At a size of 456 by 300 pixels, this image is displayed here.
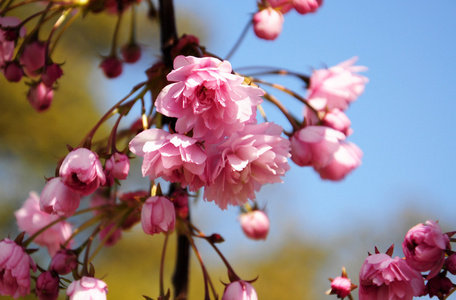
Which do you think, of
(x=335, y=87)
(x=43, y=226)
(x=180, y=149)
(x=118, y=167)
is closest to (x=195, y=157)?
(x=180, y=149)

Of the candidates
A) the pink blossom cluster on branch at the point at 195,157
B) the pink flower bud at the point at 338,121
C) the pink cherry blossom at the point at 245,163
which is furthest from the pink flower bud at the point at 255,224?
the pink cherry blossom at the point at 245,163

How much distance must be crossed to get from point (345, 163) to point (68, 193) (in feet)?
1.55

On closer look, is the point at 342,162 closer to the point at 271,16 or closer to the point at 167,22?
the point at 271,16

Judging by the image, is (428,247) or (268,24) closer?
(428,247)

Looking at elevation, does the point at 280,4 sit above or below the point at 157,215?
above

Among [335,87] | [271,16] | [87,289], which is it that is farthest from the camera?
[335,87]

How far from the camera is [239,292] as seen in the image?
85 cm

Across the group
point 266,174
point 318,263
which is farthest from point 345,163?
point 318,263

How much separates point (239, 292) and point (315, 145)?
0.28m

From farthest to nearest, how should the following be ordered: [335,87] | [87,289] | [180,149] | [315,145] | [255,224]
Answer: [255,224], [335,87], [315,145], [87,289], [180,149]

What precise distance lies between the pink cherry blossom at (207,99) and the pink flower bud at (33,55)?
44 centimetres

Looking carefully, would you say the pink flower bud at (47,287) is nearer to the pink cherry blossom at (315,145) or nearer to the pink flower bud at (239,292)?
the pink flower bud at (239,292)

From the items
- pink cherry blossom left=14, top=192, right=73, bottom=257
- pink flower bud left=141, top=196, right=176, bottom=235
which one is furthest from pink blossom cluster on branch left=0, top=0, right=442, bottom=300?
pink cherry blossom left=14, top=192, right=73, bottom=257

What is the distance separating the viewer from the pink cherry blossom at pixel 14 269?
0.90 m
